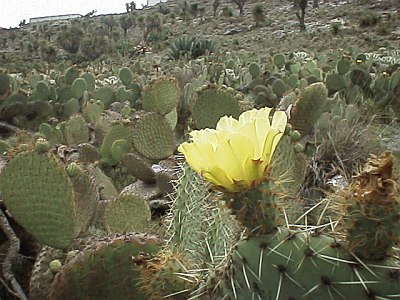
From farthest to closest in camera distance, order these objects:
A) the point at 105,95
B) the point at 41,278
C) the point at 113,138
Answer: the point at 105,95 < the point at 113,138 < the point at 41,278

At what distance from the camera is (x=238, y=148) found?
3.97 ft

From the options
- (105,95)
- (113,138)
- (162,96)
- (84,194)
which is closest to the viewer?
(84,194)

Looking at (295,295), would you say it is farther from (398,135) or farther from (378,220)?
(398,135)

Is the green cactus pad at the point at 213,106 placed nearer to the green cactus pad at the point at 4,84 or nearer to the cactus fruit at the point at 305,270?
the cactus fruit at the point at 305,270

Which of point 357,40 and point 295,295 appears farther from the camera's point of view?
point 357,40

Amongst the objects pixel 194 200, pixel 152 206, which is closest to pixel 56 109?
pixel 152 206

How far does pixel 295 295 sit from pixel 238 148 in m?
0.32

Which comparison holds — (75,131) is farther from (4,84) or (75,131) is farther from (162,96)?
(4,84)

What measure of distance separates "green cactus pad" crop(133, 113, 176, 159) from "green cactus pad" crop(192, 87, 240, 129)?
57 centimetres

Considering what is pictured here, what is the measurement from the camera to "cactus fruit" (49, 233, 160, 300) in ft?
7.39

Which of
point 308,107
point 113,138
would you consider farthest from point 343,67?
point 113,138

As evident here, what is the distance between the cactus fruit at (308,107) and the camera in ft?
16.3

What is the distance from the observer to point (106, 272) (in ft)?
7.49

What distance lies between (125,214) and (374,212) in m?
2.08
